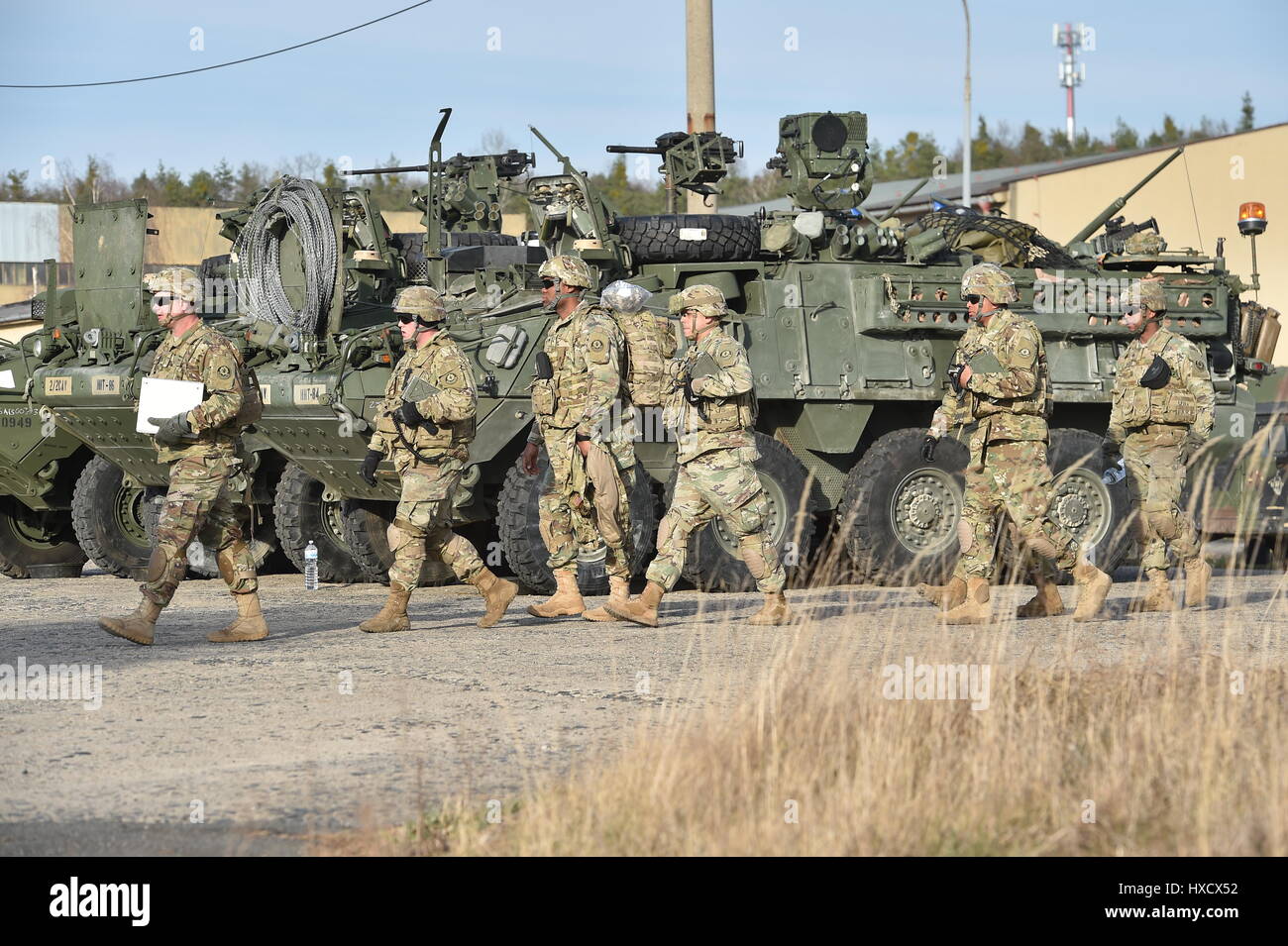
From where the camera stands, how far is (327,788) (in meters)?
6.17

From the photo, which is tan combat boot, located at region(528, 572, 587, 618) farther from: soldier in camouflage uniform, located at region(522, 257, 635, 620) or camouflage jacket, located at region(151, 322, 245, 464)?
camouflage jacket, located at region(151, 322, 245, 464)

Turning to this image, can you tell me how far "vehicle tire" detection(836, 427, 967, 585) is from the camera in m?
13.4

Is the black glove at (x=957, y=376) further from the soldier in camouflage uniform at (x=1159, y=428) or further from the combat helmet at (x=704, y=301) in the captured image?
the combat helmet at (x=704, y=301)

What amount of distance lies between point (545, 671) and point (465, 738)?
1.74 metres

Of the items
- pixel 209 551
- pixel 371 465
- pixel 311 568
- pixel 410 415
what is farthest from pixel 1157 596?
pixel 209 551

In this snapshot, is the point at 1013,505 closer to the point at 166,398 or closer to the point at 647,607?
the point at 647,607

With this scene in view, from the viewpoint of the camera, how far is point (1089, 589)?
10305 mm

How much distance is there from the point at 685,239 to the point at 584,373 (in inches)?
127

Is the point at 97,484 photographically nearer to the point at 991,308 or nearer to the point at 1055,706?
the point at 991,308

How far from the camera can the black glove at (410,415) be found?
32.7 ft

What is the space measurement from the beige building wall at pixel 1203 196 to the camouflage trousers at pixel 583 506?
67.3 feet

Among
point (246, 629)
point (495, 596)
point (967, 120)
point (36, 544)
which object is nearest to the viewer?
point (246, 629)

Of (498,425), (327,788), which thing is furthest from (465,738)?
(498,425)

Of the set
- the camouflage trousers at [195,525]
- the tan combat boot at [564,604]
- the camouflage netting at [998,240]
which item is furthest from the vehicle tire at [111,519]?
the camouflage netting at [998,240]
